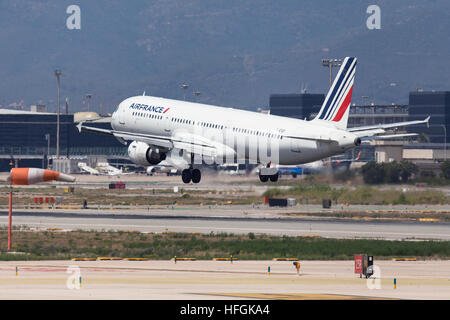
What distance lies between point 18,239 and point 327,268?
84.7 ft

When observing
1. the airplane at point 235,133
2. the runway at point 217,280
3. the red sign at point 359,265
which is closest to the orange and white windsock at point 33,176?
the runway at point 217,280

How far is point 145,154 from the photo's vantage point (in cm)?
9044

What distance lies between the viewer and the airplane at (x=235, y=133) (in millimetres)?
80938

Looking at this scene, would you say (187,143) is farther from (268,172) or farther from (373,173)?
(373,173)

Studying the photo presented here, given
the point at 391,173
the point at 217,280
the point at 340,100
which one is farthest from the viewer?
the point at 391,173

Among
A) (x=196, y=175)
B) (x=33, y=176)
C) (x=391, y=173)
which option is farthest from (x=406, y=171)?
(x=33, y=176)

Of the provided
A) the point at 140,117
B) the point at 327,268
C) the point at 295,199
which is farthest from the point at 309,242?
the point at 295,199

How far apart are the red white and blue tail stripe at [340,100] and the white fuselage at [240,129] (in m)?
1.05

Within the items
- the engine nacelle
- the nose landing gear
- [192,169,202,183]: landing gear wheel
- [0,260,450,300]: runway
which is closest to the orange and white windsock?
[0,260,450,300]: runway

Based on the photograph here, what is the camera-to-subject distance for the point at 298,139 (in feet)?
265

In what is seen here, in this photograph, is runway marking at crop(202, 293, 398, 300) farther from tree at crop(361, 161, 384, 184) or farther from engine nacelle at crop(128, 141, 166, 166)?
tree at crop(361, 161, 384, 184)

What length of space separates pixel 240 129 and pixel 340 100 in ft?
29.1

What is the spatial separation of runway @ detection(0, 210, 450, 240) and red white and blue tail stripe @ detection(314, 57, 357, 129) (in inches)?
362
